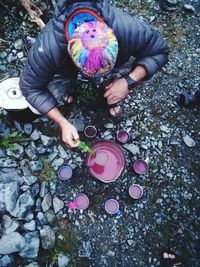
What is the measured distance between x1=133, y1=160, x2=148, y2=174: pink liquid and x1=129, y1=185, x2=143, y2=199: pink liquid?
18cm

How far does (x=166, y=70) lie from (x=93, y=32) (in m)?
2.13

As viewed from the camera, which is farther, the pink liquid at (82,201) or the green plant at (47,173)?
the green plant at (47,173)

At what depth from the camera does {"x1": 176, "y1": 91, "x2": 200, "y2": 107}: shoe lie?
422 cm

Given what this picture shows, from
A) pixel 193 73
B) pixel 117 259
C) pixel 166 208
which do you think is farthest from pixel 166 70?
pixel 117 259

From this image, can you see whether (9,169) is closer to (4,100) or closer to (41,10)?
(4,100)

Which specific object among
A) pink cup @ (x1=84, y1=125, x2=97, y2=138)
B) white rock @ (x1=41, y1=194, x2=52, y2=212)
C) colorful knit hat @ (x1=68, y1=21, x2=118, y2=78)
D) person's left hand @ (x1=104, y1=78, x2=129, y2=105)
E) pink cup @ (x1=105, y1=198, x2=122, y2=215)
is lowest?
pink cup @ (x1=105, y1=198, x2=122, y2=215)

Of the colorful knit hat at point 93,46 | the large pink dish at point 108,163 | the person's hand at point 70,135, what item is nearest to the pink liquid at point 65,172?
the large pink dish at point 108,163

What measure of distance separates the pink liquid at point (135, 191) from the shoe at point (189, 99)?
125cm

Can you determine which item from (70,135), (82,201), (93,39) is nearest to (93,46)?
(93,39)

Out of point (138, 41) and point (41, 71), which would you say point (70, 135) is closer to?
Answer: point (41, 71)

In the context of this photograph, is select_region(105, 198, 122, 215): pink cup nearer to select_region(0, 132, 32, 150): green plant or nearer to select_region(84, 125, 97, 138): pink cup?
select_region(84, 125, 97, 138): pink cup

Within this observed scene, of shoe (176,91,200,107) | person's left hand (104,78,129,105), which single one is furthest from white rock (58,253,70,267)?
shoe (176,91,200,107)

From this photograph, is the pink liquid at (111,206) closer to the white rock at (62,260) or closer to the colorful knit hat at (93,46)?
the white rock at (62,260)

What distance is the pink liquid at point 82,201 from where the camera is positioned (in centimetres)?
364
